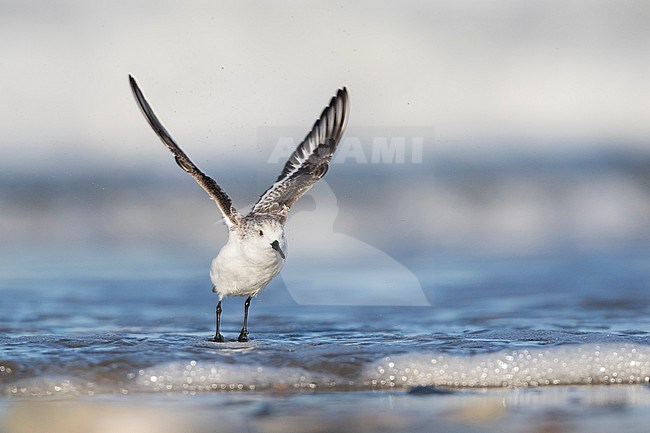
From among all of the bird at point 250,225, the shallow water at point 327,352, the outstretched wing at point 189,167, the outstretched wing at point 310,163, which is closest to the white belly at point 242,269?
the bird at point 250,225

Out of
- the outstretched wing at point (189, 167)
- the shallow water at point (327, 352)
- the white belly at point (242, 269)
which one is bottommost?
the shallow water at point (327, 352)

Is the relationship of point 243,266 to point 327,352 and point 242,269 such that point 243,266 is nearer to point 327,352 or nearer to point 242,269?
point 242,269

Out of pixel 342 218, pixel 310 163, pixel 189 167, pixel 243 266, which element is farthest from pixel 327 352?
pixel 342 218

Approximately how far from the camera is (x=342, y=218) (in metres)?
13.4

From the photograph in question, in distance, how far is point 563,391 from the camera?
565 cm

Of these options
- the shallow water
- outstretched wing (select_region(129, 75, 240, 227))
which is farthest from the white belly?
the shallow water

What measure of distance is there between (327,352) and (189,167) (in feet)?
5.72

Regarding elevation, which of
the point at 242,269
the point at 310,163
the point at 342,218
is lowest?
the point at 242,269

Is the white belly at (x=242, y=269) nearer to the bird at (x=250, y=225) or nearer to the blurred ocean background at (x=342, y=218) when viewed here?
the bird at (x=250, y=225)

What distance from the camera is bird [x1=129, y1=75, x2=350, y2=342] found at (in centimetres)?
718

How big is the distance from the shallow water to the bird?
380mm

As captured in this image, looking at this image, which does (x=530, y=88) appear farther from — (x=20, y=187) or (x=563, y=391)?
(x=563, y=391)

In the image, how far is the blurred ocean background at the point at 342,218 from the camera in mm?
5688

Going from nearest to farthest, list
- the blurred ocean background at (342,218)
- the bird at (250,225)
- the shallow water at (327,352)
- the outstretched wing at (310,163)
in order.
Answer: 1. the shallow water at (327,352)
2. the blurred ocean background at (342,218)
3. the bird at (250,225)
4. the outstretched wing at (310,163)
